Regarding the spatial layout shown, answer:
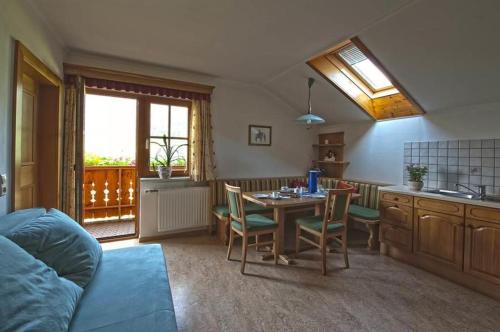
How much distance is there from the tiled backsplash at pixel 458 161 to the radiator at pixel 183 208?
285 cm

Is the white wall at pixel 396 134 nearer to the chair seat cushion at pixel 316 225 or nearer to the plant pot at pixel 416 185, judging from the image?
the plant pot at pixel 416 185

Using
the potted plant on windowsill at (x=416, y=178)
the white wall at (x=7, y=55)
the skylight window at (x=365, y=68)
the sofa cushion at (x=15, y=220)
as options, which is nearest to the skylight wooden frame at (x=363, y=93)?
the skylight window at (x=365, y=68)

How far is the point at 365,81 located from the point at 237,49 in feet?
6.29

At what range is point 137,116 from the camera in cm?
335

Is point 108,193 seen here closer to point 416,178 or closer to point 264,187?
point 264,187

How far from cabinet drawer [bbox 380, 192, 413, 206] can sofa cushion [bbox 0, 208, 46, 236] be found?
10.8ft

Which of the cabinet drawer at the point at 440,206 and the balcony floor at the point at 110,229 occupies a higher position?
the cabinet drawer at the point at 440,206

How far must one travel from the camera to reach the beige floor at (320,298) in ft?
5.80

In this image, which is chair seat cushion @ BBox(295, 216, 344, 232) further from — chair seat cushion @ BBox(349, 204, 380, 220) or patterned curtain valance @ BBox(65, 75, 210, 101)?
patterned curtain valance @ BBox(65, 75, 210, 101)

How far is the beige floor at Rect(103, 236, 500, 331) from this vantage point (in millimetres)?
1768

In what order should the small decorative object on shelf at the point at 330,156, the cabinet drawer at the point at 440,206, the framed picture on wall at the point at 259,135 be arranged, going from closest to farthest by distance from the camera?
the cabinet drawer at the point at 440,206
the framed picture on wall at the point at 259,135
the small decorative object on shelf at the point at 330,156

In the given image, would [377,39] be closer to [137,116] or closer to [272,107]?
[272,107]

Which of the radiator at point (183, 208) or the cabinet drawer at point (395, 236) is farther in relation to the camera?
the radiator at point (183, 208)

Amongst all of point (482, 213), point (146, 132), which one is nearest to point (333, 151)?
point (482, 213)
